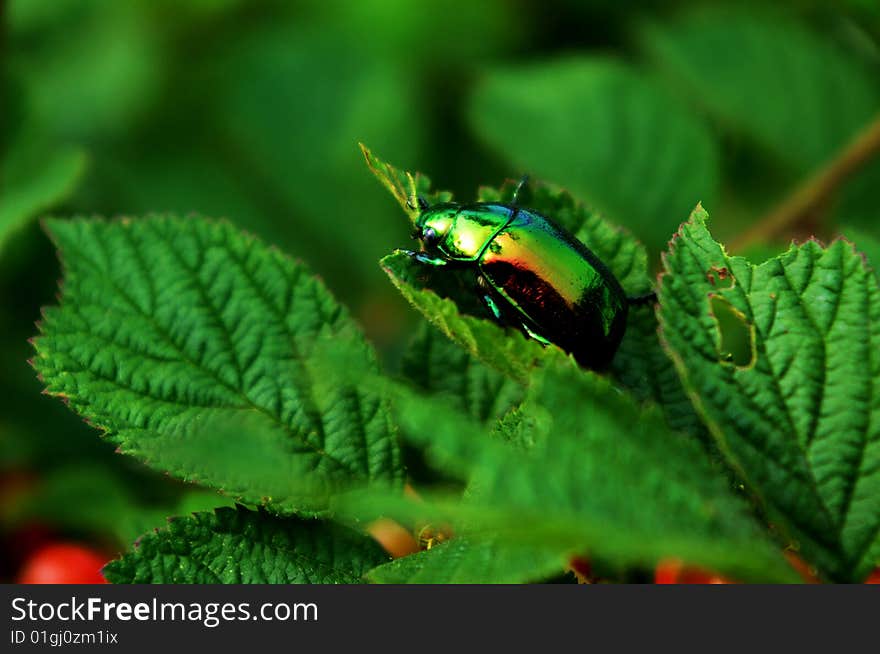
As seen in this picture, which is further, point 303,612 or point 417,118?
point 417,118

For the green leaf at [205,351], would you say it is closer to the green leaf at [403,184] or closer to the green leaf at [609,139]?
the green leaf at [403,184]

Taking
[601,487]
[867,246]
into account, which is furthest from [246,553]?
[867,246]

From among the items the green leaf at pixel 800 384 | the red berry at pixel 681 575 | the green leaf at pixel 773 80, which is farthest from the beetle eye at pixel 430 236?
the green leaf at pixel 773 80

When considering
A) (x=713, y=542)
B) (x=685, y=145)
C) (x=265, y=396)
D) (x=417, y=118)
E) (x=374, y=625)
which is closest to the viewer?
(x=713, y=542)

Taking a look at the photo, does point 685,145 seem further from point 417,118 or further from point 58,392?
point 58,392

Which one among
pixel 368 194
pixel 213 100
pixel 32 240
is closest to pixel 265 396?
pixel 32 240

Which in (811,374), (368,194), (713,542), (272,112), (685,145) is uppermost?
(272,112)

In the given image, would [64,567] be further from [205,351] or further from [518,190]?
[518,190]
